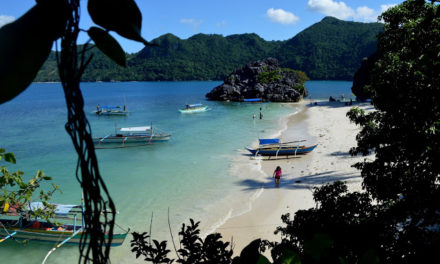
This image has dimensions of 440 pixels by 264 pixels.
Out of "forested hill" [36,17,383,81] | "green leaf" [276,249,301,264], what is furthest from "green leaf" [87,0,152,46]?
"forested hill" [36,17,383,81]

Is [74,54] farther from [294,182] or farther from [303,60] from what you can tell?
[303,60]

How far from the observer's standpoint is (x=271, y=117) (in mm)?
43156

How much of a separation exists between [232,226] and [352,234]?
9209 mm

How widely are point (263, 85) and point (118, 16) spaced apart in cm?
6900

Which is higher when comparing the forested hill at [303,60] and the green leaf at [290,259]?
the forested hill at [303,60]

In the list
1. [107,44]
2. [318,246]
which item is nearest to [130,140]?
[318,246]

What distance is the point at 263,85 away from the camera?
224 feet

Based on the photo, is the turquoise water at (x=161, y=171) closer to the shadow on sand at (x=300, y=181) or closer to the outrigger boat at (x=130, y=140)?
the shadow on sand at (x=300, y=181)

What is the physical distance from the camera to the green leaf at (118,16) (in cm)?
77

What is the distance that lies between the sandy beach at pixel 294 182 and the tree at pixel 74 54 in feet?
26.5

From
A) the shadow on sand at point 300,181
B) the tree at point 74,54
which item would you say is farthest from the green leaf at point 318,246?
the shadow on sand at point 300,181

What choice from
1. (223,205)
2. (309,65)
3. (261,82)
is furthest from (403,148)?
(309,65)

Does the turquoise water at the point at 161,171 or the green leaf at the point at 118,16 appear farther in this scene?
the turquoise water at the point at 161,171

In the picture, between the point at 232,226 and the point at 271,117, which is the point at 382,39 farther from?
the point at 271,117
